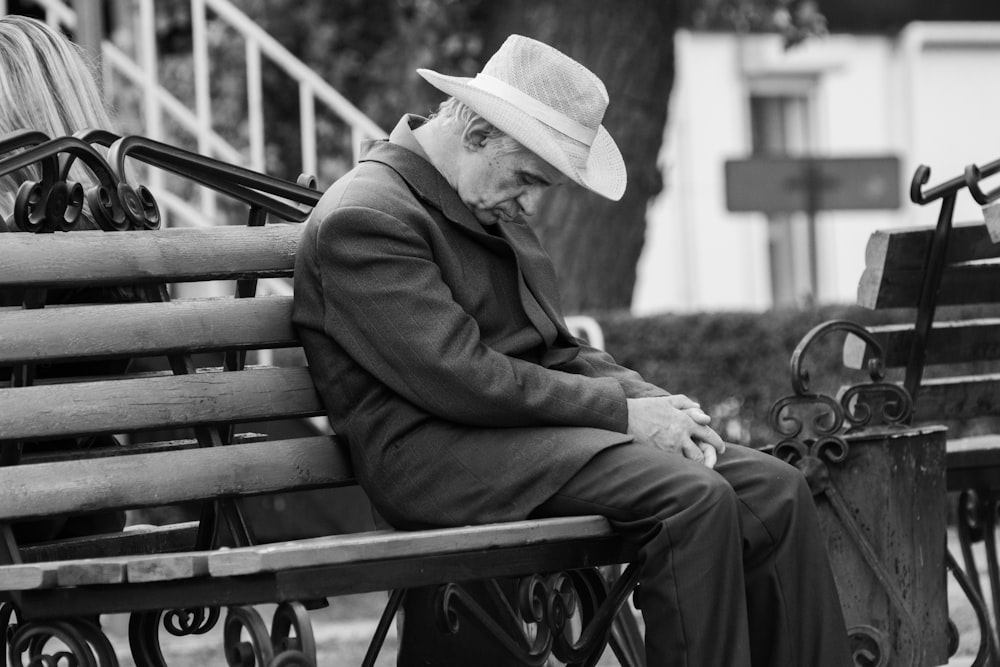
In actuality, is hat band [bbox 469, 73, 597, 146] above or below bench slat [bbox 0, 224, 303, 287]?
above

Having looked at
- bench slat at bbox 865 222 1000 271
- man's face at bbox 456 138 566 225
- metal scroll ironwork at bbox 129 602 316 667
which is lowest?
metal scroll ironwork at bbox 129 602 316 667

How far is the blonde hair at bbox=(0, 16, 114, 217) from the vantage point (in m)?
3.31

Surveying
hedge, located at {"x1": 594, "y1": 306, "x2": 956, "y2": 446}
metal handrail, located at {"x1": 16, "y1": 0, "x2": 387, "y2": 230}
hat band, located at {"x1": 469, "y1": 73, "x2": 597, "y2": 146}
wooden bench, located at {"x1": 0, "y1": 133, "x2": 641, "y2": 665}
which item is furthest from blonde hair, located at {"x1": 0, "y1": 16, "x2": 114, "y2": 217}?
hedge, located at {"x1": 594, "y1": 306, "x2": 956, "y2": 446}

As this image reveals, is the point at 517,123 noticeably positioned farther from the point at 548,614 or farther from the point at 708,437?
the point at 548,614

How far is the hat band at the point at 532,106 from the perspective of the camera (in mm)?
3119

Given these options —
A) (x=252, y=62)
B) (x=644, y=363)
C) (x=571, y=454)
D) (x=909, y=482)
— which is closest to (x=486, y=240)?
(x=571, y=454)

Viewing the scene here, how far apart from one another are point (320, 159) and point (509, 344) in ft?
24.7

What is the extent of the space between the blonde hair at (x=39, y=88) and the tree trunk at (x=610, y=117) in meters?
4.19

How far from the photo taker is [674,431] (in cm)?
312

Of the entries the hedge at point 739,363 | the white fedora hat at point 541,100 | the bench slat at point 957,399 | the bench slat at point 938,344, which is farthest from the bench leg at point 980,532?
the hedge at point 739,363

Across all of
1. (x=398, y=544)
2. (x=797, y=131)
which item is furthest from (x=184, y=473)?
(x=797, y=131)

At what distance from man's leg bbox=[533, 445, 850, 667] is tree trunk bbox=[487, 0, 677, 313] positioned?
4487 millimetres

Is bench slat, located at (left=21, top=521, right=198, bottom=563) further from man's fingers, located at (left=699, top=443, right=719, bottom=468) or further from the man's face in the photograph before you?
man's fingers, located at (left=699, top=443, right=719, bottom=468)

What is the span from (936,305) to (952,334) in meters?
0.18
